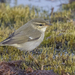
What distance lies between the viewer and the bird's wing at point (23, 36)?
523 centimetres

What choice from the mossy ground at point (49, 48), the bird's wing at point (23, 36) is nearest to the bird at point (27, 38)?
the bird's wing at point (23, 36)

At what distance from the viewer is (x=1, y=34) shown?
713 centimetres

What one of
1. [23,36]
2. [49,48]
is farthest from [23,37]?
Answer: [49,48]

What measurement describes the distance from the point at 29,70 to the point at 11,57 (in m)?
1.14

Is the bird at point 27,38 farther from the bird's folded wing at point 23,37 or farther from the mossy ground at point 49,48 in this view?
the mossy ground at point 49,48

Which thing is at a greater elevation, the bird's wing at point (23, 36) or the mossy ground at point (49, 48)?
the bird's wing at point (23, 36)

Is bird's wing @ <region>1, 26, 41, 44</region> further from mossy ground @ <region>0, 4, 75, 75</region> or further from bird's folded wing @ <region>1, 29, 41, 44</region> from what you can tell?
mossy ground @ <region>0, 4, 75, 75</region>

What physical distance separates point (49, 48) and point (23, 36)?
4.07 feet

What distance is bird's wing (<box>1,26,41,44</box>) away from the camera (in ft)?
17.1

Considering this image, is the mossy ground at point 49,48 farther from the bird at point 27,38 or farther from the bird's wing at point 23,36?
the bird's wing at point 23,36

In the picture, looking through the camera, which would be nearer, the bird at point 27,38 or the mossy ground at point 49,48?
the mossy ground at point 49,48

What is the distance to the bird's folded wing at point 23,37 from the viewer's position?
5210mm

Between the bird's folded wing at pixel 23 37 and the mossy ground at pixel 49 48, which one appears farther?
the bird's folded wing at pixel 23 37

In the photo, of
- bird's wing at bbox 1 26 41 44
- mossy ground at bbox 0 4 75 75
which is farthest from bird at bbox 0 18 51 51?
mossy ground at bbox 0 4 75 75
